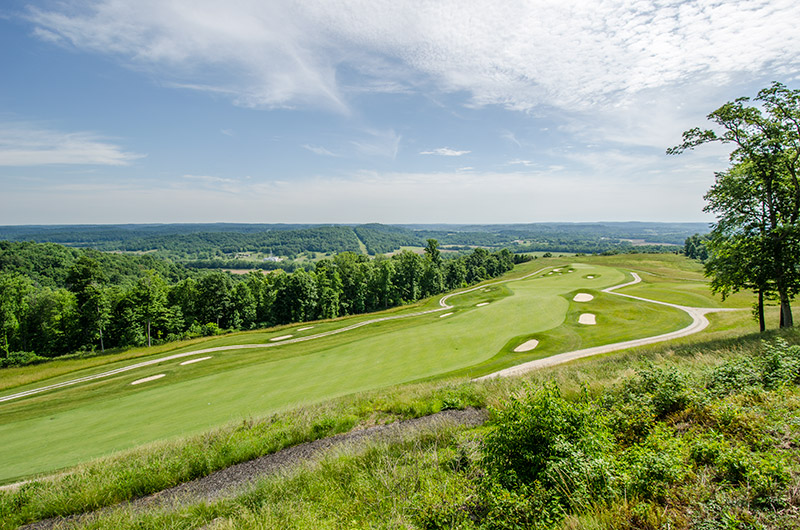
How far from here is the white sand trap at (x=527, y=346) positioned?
20.8 metres

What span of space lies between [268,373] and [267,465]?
451 inches

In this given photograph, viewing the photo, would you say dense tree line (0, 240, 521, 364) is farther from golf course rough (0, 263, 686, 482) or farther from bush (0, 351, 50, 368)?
golf course rough (0, 263, 686, 482)

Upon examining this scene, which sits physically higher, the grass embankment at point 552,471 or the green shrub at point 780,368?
the green shrub at point 780,368

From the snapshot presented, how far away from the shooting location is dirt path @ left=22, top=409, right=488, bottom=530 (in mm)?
5953

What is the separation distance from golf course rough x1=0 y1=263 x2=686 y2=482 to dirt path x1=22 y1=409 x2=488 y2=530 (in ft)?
12.9

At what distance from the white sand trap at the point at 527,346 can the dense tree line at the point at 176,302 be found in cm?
4076

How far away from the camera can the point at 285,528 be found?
4422mm

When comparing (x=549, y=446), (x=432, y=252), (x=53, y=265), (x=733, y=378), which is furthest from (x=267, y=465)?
(x=53, y=265)

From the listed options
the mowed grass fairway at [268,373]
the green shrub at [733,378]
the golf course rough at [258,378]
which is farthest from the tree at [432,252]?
the green shrub at [733,378]

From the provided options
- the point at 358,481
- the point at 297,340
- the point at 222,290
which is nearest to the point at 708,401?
the point at 358,481

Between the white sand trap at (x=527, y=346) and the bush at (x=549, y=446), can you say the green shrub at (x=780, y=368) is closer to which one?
the bush at (x=549, y=446)

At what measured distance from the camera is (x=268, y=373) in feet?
58.0

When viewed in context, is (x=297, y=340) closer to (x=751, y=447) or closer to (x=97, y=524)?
(x=97, y=524)

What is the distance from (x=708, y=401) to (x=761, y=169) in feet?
45.8
